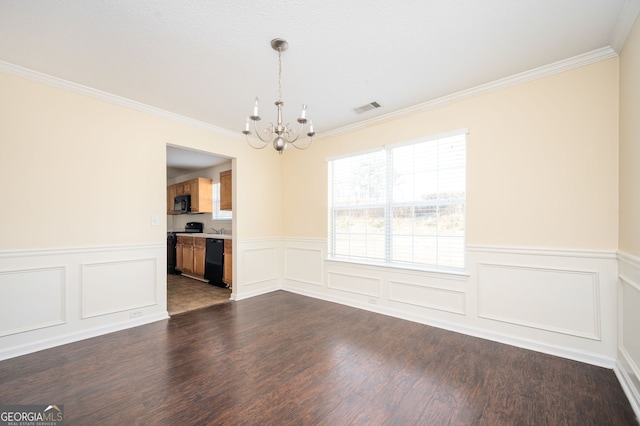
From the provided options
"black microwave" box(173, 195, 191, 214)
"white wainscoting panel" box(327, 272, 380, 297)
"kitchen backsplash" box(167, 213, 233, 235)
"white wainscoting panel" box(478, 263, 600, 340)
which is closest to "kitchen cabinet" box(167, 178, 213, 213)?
"black microwave" box(173, 195, 191, 214)

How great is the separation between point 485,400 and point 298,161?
13.5 feet

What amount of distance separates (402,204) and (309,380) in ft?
7.99

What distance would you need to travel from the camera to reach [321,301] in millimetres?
4328

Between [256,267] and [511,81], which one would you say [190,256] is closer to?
[256,267]

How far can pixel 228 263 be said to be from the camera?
514cm

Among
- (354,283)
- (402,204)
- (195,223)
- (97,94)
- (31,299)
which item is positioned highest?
(97,94)

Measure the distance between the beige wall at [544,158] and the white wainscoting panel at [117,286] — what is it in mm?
4017

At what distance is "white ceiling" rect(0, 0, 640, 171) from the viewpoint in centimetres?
190

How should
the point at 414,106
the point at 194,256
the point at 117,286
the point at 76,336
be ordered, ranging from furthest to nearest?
1. the point at 194,256
2. the point at 414,106
3. the point at 117,286
4. the point at 76,336

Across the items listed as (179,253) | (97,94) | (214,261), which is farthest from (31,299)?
(179,253)

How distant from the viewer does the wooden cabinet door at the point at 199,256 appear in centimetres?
586

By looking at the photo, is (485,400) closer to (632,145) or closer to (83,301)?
(632,145)

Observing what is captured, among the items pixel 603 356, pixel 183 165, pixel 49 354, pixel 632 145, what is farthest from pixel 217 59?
pixel 183 165

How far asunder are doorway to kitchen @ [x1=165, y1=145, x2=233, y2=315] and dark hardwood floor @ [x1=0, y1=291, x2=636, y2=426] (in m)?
1.79
